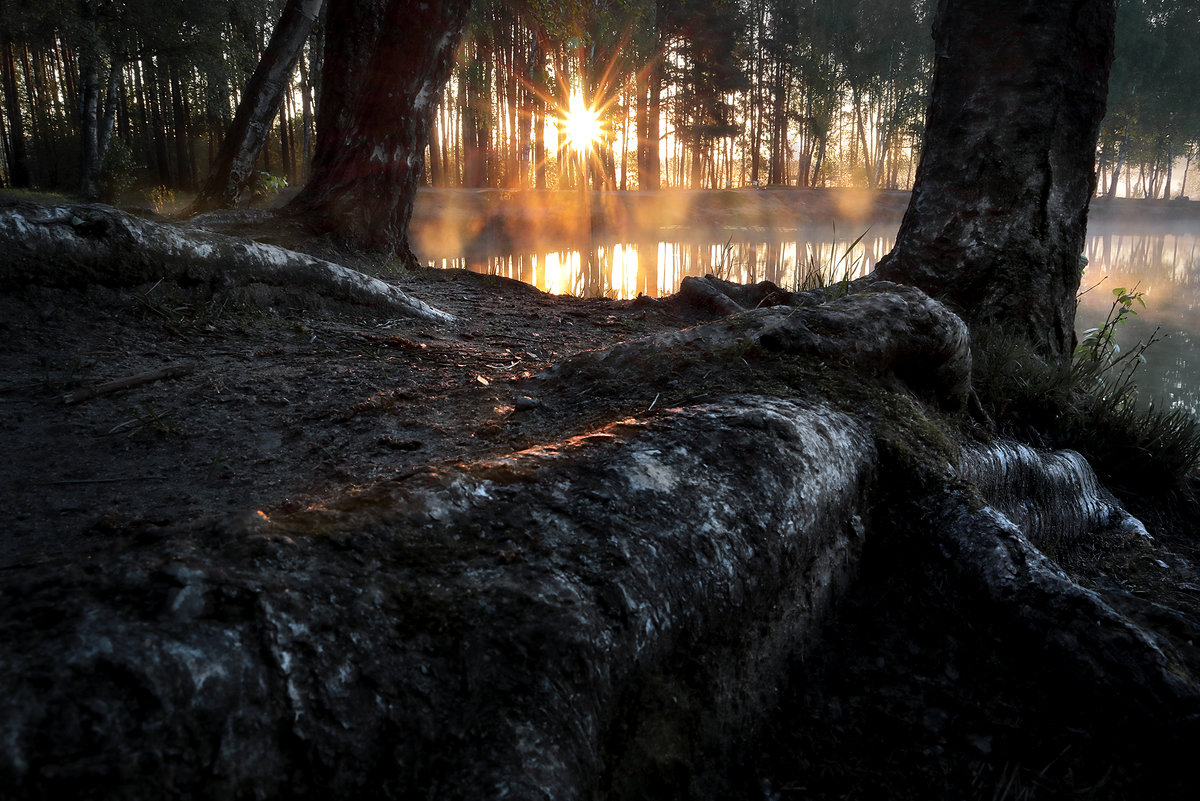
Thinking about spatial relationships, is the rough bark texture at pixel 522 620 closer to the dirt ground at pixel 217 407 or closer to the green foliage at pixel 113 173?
the dirt ground at pixel 217 407

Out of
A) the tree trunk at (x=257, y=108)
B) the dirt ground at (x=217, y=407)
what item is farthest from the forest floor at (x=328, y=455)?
the tree trunk at (x=257, y=108)

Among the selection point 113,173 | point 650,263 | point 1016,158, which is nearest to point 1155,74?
point 650,263

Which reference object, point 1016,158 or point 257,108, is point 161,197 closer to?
point 257,108

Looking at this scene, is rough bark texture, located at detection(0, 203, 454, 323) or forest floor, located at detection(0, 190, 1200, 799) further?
rough bark texture, located at detection(0, 203, 454, 323)

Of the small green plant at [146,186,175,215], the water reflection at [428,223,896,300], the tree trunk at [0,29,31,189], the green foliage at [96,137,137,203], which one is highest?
the tree trunk at [0,29,31,189]

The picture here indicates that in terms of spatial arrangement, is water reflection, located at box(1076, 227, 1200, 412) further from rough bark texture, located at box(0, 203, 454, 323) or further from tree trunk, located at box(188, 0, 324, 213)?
tree trunk, located at box(188, 0, 324, 213)

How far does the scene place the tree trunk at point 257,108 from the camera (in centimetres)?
785

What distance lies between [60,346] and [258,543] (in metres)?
2.71

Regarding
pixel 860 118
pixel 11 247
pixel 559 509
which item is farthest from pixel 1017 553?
pixel 860 118

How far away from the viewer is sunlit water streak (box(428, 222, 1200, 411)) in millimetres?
11672

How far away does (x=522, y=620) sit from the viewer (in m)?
1.25

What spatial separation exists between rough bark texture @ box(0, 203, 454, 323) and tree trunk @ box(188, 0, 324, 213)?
453 centimetres

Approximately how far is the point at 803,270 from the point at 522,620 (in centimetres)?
1175

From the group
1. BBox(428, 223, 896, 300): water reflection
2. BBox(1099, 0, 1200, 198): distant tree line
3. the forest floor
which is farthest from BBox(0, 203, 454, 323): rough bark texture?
BBox(1099, 0, 1200, 198): distant tree line
